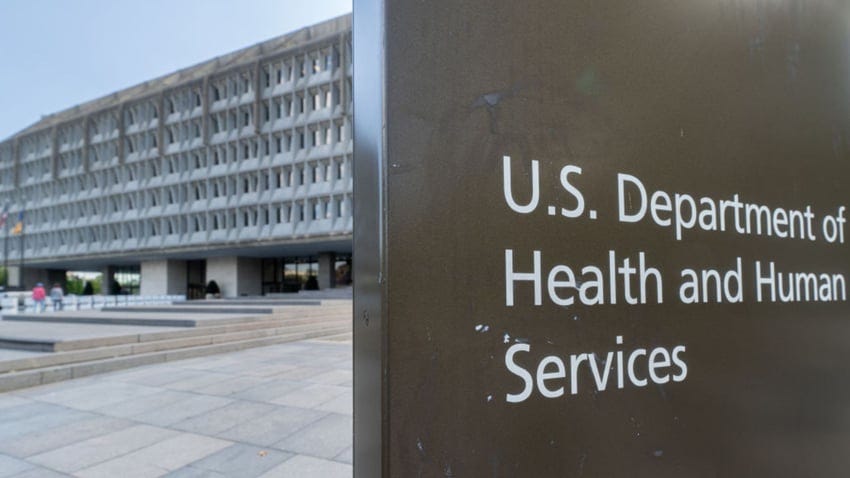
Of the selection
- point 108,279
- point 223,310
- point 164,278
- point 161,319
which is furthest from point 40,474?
point 108,279

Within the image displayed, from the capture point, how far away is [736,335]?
1416 mm

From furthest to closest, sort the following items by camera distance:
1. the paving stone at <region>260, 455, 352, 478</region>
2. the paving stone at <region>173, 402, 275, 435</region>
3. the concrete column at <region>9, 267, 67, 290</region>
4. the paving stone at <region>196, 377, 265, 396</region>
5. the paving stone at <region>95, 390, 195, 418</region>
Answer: the concrete column at <region>9, 267, 67, 290</region> < the paving stone at <region>196, 377, 265, 396</region> < the paving stone at <region>95, 390, 195, 418</region> < the paving stone at <region>173, 402, 275, 435</region> < the paving stone at <region>260, 455, 352, 478</region>

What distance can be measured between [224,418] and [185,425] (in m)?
0.41

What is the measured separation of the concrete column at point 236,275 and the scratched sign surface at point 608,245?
44943 mm

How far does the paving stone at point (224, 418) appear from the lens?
507 cm

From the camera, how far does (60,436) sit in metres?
4.96

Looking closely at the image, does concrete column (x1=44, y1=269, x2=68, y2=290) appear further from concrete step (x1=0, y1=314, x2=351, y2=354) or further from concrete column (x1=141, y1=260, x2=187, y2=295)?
concrete step (x1=0, y1=314, x2=351, y2=354)

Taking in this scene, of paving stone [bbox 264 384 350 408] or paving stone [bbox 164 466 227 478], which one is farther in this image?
paving stone [bbox 264 384 350 408]

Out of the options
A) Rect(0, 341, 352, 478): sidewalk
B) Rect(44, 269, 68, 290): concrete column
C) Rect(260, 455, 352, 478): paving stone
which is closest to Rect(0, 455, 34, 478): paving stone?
Rect(0, 341, 352, 478): sidewalk

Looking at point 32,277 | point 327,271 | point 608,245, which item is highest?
point 608,245

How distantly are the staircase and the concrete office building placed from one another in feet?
61.4

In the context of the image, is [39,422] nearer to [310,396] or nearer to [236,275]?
[310,396]

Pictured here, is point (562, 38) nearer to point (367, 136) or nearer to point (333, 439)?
point (367, 136)

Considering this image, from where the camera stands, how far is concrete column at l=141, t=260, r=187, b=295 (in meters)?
45.3
